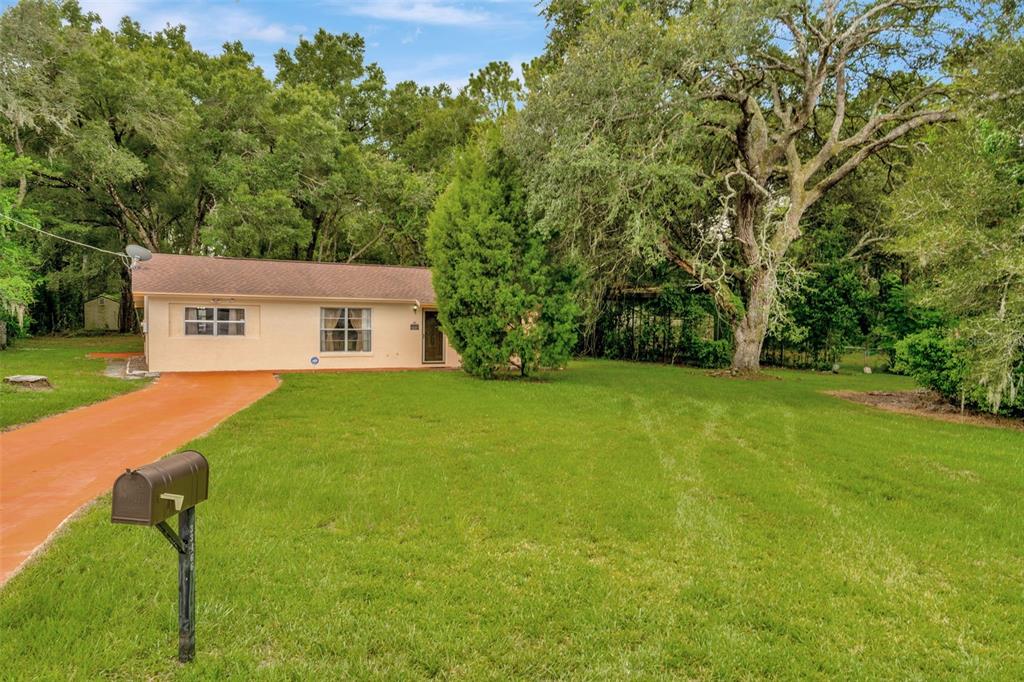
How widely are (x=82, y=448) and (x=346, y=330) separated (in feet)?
33.7

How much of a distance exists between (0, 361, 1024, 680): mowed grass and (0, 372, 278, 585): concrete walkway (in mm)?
396

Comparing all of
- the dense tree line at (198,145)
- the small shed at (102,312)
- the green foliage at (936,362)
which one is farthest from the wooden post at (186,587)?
the small shed at (102,312)

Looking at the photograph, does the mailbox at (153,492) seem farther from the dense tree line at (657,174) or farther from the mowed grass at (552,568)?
the dense tree line at (657,174)

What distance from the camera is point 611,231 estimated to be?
13312mm

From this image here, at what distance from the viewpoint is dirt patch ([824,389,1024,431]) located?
30.7 ft

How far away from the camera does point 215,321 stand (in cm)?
1507

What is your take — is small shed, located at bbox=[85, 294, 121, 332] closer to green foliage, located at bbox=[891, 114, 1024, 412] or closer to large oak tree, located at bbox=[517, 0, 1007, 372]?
large oak tree, located at bbox=[517, 0, 1007, 372]

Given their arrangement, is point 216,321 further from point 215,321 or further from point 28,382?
point 28,382

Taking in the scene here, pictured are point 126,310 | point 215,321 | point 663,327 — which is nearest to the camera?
point 215,321

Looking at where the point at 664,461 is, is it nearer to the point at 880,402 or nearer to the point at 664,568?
Result: the point at 664,568

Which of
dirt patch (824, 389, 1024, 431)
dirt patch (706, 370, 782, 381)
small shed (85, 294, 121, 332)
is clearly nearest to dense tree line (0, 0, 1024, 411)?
dirt patch (706, 370, 782, 381)

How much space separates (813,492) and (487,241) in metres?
9.18

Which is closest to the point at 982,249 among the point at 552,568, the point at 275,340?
the point at 552,568

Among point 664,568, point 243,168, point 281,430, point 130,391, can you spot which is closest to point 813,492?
point 664,568
